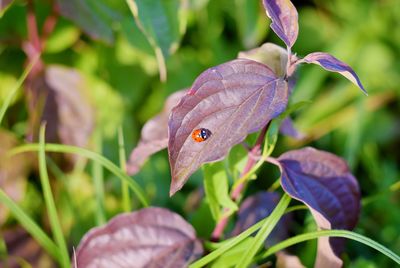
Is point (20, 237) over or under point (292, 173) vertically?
under

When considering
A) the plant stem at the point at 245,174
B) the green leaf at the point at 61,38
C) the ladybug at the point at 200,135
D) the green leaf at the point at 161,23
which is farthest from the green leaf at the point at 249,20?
the ladybug at the point at 200,135

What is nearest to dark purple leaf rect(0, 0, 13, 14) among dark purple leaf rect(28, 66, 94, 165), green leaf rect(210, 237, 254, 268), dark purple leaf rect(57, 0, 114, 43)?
dark purple leaf rect(57, 0, 114, 43)

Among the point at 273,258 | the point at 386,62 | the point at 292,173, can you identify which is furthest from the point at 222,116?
the point at 386,62

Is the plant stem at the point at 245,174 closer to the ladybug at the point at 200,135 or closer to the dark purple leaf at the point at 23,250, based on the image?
the ladybug at the point at 200,135

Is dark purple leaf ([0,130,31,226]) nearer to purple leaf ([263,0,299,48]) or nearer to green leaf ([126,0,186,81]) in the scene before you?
green leaf ([126,0,186,81])

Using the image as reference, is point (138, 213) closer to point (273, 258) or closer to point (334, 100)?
point (273, 258)

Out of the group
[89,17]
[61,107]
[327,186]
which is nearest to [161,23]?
[89,17]

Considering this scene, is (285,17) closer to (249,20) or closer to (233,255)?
(233,255)
